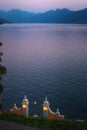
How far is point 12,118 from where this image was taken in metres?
17.8

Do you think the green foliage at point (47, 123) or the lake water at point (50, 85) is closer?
the green foliage at point (47, 123)

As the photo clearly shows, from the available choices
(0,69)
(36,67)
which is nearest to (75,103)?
(0,69)

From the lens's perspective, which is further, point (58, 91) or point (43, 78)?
point (43, 78)

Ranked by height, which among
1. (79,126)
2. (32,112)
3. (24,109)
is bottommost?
(32,112)

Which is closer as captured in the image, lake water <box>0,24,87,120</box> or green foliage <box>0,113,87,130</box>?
green foliage <box>0,113,87,130</box>

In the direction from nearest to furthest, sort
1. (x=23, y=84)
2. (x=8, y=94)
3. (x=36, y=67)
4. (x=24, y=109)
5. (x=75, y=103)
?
1. (x=24, y=109)
2. (x=75, y=103)
3. (x=8, y=94)
4. (x=23, y=84)
5. (x=36, y=67)

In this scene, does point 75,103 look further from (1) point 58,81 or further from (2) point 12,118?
(2) point 12,118

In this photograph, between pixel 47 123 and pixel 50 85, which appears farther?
pixel 50 85

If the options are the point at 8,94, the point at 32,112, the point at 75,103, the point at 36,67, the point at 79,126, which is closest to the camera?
the point at 79,126

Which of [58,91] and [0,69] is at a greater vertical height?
[0,69]

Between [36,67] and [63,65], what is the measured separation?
7507 mm

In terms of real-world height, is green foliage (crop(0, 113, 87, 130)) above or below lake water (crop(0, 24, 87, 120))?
above

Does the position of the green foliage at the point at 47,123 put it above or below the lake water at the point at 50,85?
above

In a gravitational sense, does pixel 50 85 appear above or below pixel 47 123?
below
